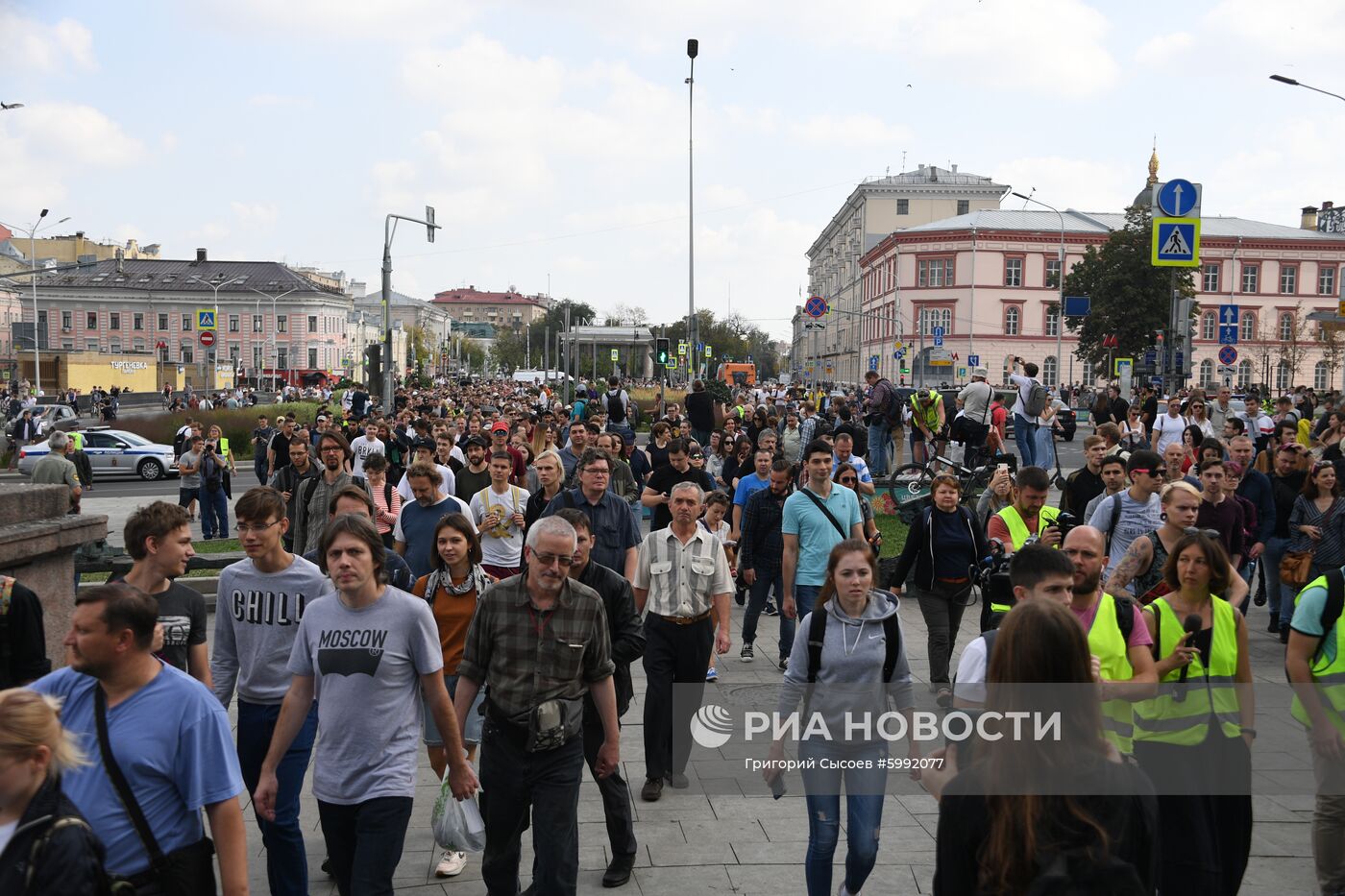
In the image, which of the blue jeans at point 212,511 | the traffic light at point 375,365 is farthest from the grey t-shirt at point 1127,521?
the traffic light at point 375,365

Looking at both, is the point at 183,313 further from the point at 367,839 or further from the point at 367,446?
the point at 367,839

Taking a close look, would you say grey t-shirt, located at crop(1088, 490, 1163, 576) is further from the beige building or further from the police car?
the beige building

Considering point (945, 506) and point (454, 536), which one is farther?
point (945, 506)

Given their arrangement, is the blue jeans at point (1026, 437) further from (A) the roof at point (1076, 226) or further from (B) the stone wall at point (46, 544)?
(A) the roof at point (1076, 226)

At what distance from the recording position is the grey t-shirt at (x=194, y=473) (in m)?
17.3

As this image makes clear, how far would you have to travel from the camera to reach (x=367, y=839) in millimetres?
4434

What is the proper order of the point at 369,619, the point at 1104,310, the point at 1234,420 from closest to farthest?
1. the point at 369,619
2. the point at 1234,420
3. the point at 1104,310

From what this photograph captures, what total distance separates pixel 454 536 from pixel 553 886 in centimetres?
188

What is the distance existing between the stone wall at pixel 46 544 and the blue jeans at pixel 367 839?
12.2 feet

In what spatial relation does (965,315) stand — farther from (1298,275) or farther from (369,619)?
(369,619)

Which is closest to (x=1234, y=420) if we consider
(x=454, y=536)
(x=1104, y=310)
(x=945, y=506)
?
(x=945, y=506)

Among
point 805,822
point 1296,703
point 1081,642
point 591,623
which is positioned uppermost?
point 1081,642

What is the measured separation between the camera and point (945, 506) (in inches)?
314

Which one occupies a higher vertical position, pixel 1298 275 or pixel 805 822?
pixel 1298 275
